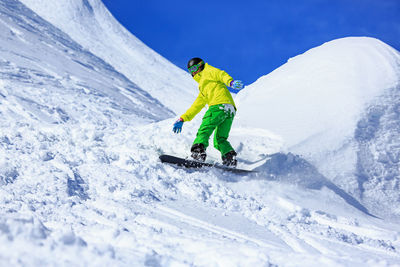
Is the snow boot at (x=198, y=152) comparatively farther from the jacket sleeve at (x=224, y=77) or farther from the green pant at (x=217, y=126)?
the jacket sleeve at (x=224, y=77)

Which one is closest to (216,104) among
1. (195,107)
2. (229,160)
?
(195,107)

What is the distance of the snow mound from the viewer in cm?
459

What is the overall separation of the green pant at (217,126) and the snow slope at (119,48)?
13096mm

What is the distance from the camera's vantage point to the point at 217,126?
4773mm

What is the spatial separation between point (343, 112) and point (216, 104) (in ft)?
6.29

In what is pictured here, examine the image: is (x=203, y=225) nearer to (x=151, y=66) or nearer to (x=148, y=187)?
(x=148, y=187)

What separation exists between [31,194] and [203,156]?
2045 mm

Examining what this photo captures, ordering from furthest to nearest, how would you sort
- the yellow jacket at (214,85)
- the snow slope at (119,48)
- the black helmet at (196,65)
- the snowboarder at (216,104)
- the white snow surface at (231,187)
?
the snow slope at (119,48) < the black helmet at (196,65) < the yellow jacket at (214,85) < the snowboarder at (216,104) < the white snow surface at (231,187)

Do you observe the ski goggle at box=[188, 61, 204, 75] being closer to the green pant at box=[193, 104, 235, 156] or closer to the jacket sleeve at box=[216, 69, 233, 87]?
the jacket sleeve at box=[216, 69, 233, 87]

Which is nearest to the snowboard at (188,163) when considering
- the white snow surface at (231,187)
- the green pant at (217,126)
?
the white snow surface at (231,187)

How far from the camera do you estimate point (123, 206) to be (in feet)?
9.71

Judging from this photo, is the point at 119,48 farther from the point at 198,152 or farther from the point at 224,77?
the point at 198,152

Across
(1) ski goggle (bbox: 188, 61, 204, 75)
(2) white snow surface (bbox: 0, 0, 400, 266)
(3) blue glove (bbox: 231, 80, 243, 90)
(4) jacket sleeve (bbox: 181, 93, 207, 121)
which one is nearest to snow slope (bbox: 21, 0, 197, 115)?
(2) white snow surface (bbox: 0, 0, 400, 266)

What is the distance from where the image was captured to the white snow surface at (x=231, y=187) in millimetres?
1991
